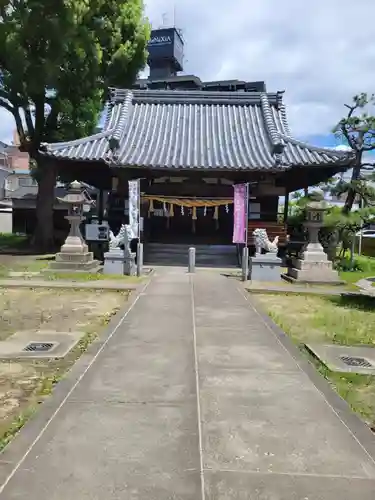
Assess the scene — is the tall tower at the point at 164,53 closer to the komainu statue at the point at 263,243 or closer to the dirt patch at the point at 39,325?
the komainu statue at the point at 263,243

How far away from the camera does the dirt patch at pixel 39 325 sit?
442 cm

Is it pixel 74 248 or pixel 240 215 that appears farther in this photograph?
pixel 240 215

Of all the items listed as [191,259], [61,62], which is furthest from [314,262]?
[61,62]

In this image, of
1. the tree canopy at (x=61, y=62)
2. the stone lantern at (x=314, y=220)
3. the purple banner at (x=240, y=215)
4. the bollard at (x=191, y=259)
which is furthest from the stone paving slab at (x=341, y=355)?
the tree canopy at (x=61, y=62)

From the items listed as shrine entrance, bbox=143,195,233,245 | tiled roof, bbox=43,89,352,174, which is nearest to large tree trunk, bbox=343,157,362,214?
tiled roof, bbox=43,89,352,174

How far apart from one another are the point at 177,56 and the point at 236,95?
112 ft

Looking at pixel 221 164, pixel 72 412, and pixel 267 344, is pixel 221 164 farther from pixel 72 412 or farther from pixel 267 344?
pixel 72 412

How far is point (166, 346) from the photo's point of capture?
20.9ft

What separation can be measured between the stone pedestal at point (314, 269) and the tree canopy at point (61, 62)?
42.0ft

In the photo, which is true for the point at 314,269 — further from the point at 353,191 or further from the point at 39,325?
the point at 353,191

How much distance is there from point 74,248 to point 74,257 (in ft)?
1.06

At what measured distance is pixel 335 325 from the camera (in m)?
8.42

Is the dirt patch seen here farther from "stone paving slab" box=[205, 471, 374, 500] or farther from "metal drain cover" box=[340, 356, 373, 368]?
"metal drain cover" box=[340, 356, 373, 368]

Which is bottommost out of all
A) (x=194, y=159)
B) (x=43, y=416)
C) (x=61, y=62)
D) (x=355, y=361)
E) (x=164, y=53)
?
(x=355, y=361)
